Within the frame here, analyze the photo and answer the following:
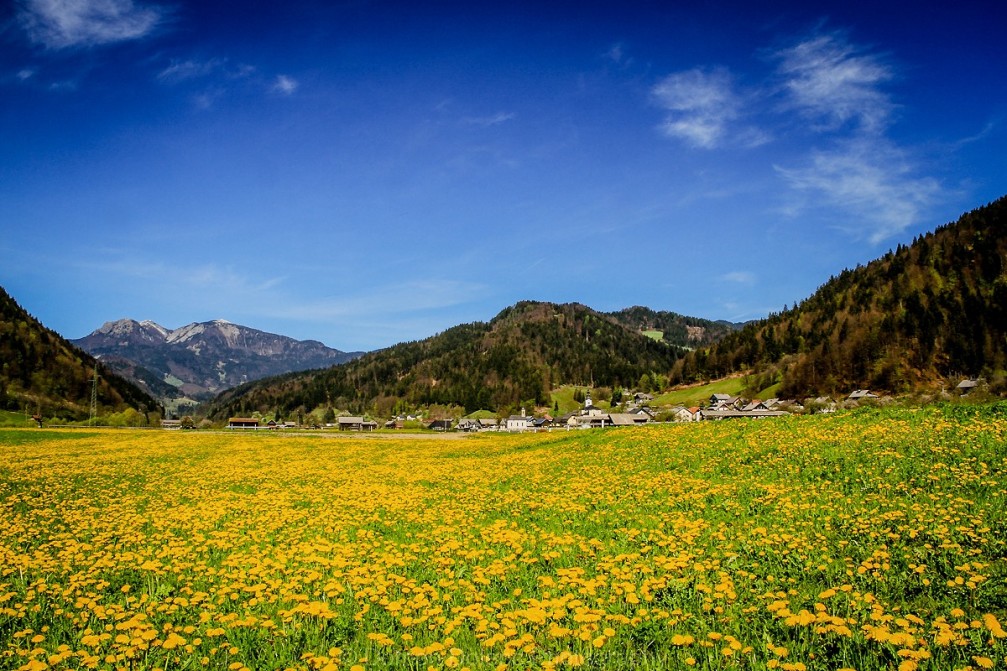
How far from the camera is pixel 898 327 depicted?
341ft

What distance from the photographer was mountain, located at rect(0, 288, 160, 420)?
154 metres

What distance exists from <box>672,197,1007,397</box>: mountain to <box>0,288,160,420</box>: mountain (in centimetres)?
18468

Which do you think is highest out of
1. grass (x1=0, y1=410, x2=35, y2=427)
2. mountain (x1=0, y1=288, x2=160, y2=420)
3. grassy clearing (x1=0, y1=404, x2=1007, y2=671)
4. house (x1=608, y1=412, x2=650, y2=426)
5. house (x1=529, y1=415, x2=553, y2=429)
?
mountain (x1=0, y1=288, x2=160, y2=420)

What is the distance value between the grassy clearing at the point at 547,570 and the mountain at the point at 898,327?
36094mm

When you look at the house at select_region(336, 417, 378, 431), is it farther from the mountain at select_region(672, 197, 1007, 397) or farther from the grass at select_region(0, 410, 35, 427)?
Result: the mountain at select_region(672, 197, 1007, 397)

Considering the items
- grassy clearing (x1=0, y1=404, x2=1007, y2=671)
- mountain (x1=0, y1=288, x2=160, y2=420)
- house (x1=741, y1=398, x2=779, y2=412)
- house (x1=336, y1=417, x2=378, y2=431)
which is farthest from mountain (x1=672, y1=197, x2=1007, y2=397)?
mountain (x1=0, y1=288, x2=160, y2=420)

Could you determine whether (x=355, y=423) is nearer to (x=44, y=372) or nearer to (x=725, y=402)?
(x=44, y=372)

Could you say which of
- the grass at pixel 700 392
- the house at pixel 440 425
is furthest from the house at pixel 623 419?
the house at pixel 440 425

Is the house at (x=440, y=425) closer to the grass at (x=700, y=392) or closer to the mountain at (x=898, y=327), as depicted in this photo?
the grass at (x=700, y=392)

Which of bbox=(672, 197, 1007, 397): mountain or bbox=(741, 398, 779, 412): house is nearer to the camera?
bbox=(672, 197, 1007, 397): mountain

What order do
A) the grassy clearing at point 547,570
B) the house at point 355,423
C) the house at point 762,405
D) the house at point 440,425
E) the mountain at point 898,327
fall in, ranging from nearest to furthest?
the grassy clearing at point 547,570 < the mountain at point 898,327 < the house at point 762,405 < the house at point 440,425 < the house at point 355,423

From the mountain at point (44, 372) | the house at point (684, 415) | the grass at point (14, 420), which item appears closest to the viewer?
the grass at point (14, 420)

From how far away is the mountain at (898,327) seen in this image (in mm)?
85812

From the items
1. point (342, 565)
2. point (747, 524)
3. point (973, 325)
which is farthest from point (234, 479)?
point (973, 325)
